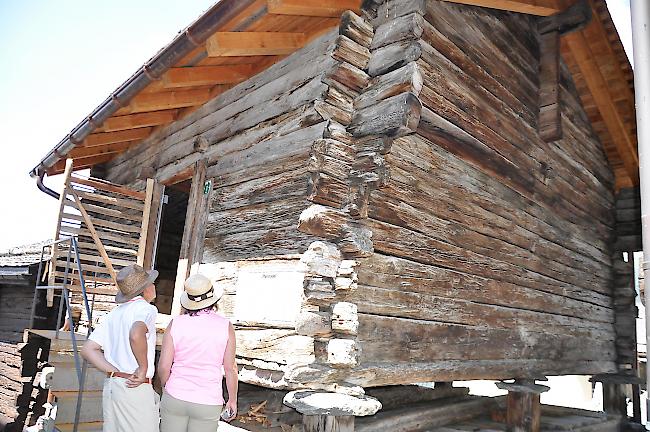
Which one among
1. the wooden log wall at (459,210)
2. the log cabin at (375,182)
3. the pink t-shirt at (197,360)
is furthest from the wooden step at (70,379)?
the wooden log wall at (459,210)

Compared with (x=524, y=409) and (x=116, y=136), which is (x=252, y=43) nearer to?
(x=116, y=136)

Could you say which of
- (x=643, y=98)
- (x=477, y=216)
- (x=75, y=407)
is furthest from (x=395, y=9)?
(x=75, y=407)

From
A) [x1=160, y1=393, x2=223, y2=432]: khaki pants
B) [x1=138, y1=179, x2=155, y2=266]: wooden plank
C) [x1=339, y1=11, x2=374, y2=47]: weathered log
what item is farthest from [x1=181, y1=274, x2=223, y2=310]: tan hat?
[x1=138, y1=179, x2=155, y2=266]: wooden plank

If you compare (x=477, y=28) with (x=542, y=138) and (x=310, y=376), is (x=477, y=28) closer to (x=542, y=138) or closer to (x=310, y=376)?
(x=542, y=138)

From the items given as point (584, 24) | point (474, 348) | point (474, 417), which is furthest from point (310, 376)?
point (584, 24)

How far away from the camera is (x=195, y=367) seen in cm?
315

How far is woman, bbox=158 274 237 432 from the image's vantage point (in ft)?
10.3

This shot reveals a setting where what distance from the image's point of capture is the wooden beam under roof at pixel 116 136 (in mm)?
7676

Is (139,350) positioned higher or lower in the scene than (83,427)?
higher

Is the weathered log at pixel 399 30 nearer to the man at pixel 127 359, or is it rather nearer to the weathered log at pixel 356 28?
the weathered log at pixel 356 28

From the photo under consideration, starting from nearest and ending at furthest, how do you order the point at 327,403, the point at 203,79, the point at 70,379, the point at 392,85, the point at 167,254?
the point at 327,403
the point at 392,85
the point at 70,379
the point at 203,79
the point at 167,254

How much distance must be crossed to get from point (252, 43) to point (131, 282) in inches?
103

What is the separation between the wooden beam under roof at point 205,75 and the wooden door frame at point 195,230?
0.91 metres

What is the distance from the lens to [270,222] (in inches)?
184
